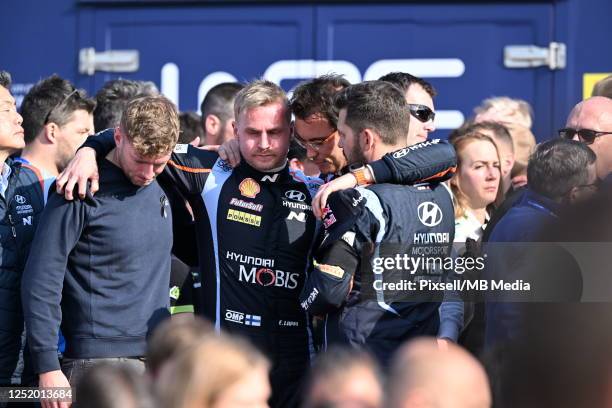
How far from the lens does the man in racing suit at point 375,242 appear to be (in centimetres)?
347

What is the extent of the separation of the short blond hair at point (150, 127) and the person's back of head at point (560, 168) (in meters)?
1.36

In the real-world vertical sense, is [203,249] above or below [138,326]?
above

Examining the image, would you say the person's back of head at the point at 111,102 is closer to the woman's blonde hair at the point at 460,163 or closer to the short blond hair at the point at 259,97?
the short blond hair at the point at 259,97

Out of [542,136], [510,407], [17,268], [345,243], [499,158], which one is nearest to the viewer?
[510,407]

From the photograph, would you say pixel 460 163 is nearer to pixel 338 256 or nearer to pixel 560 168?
pixel 560 168

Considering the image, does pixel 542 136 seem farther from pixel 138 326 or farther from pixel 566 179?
pixel 138 326

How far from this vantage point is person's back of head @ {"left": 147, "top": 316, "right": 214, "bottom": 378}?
261 cm

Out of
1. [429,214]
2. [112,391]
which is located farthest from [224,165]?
[112,391]

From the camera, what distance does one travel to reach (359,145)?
Answer: 370cm

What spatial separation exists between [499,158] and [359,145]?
1561 mm

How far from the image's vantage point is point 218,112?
5551 mm

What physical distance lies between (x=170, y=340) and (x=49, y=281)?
1069mm

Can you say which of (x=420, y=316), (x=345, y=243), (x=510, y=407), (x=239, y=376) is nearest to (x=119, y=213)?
(x=345, y=243)

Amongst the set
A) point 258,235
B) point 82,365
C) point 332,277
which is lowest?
point 82,365
